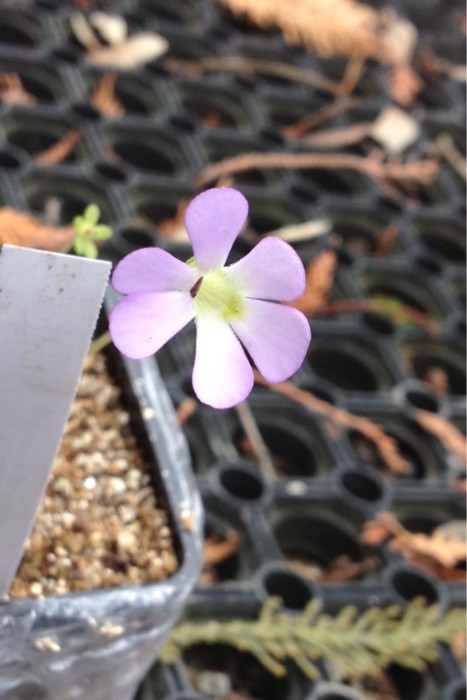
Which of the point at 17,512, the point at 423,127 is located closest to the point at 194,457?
the point at 17,512

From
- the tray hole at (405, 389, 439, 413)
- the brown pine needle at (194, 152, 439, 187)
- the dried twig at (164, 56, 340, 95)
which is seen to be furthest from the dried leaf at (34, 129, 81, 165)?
the tray hole at (405, 389, 439, 413)

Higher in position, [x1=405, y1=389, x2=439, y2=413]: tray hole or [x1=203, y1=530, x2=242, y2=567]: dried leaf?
[x1=203, y1=530, x2=242, y2=567]: dried leaf

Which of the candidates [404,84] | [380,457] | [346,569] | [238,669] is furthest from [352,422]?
[404,84]

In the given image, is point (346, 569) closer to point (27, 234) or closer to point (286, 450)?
point (286, 450)

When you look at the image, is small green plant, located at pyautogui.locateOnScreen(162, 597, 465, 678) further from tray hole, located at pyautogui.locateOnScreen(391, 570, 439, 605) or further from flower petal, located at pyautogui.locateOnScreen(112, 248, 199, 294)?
flower petal, located at pyautogui.locateOnScreen(112, 248, 199, 294)

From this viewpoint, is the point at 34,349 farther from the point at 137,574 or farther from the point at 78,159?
the point at 78,159

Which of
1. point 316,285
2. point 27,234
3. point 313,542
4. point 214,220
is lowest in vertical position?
point 313,542

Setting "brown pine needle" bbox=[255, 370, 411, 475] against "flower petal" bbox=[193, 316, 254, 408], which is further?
"brown pine needle" bbox=[255, 370, 411, 475]
